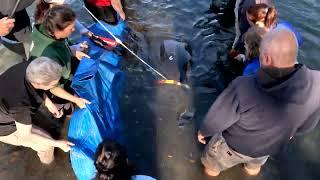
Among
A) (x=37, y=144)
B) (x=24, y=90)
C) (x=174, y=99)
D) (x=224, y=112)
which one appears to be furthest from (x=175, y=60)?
(x=24, y=90)

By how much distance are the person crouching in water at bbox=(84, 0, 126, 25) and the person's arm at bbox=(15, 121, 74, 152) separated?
2.35m

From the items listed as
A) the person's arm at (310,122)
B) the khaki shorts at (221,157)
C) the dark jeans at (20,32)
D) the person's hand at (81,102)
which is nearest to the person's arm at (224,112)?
the khaki shorts at (221,157)

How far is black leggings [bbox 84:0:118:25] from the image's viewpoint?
17.5 feet

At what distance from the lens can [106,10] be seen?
5336 mm

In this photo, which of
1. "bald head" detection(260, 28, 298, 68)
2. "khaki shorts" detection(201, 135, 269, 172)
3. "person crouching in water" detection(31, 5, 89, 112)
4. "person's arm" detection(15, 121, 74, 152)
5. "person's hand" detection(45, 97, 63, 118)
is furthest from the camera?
"person's hand" detection(45, 97, 63, 118)

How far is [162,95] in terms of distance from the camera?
5.06m

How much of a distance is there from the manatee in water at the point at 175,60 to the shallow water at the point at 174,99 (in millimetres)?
263

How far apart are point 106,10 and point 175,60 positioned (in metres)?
1.35

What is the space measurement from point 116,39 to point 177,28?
166 cm

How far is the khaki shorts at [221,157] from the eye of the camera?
3473 millimetres

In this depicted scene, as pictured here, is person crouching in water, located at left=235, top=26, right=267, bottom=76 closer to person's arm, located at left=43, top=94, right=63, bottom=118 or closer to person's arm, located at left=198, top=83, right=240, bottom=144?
person's arm, located at left=198, top=83, right=240, bottom=144

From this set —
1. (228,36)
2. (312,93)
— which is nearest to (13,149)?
(312,93)

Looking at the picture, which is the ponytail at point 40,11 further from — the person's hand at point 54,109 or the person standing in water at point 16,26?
the person's hand at point 54,109

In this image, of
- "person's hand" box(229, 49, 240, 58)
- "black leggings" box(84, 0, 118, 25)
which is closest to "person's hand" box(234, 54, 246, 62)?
"person's hand" box(229, 49, 240, 58)
